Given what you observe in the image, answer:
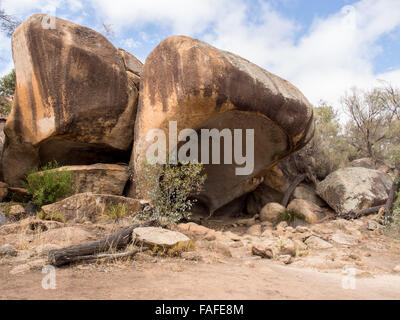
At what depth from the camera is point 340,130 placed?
16391mm

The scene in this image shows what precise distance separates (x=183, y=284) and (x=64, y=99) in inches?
268

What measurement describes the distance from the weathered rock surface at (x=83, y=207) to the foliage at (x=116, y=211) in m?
0.03

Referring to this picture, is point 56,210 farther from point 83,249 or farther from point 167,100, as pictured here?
point 167,100

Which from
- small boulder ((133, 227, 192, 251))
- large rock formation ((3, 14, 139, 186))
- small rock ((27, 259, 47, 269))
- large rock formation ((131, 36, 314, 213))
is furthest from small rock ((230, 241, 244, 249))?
large rock formation ((3, 14, 139, 186))

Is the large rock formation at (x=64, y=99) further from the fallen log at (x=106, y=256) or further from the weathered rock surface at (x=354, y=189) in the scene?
the weathered rock surface at (x=354, y=189)

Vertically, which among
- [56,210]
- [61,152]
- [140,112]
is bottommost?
[56,210]

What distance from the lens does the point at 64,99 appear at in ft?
26.5

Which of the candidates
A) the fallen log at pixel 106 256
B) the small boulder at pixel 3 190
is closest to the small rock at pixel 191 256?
the fallen log at pixel 106 256

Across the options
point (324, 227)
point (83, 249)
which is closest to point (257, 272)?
point (83, 249)

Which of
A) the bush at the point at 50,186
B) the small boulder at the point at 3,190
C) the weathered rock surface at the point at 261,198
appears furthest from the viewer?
the weathered rock surface at the point at 261,198

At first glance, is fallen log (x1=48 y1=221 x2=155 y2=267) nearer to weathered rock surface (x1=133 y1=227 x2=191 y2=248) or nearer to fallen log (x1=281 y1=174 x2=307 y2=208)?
weathered rock surface (x1=133 y1=227 x2=191 y2=248)

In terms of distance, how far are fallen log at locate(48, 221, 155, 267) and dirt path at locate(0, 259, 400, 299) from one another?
0.16 metres

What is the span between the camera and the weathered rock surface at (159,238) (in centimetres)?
444
